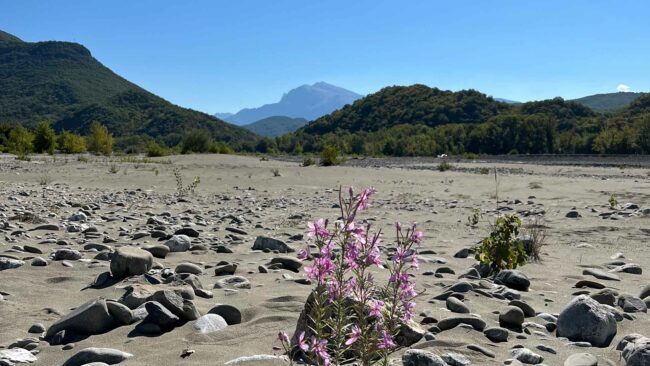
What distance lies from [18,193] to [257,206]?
636 cm

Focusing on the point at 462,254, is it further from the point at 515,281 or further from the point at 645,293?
the point at 645,293

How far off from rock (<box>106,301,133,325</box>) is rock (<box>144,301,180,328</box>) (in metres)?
0.17

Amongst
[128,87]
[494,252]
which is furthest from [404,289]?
[128,87]

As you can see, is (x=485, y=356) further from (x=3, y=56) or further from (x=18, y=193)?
(x=3, y=56)

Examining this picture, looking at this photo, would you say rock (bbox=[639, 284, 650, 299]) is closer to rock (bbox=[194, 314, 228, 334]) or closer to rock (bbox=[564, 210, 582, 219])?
rock (bbox=[194, 314, 228, 334])

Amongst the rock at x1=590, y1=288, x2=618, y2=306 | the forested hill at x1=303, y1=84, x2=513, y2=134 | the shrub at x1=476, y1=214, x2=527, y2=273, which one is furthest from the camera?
the forested hill at x1=303, y1=84, x2=513, y2=134

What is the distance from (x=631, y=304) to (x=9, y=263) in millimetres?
5952

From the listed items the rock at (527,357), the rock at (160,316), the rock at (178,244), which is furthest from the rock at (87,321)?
the rock at (178,244)

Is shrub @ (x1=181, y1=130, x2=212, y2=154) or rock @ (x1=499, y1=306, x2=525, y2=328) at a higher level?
shrub @ (x1=181, y1=130, x2=212, y2=154)

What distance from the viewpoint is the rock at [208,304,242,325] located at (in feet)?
13.9

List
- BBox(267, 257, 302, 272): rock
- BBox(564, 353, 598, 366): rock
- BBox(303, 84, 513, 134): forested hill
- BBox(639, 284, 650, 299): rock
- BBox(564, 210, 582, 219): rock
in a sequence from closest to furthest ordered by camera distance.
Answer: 1. BBox(564, 353, 598, 366): rock
2. BBox(639, 284, 650, 299): rock
3. BBox(267, 257, 302, 272): rock
4. BBox(564, 210, 582, 219): rock
5. BBox(303, 84, 513, 134): forested hill

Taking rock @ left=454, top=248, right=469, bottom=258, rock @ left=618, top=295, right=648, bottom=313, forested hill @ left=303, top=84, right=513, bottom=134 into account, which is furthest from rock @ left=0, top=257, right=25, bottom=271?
forested hill @ left=303, top=84, right=513, bottom=134

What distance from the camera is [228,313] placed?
168 inches

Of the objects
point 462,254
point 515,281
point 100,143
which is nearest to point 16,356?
point 515,281
